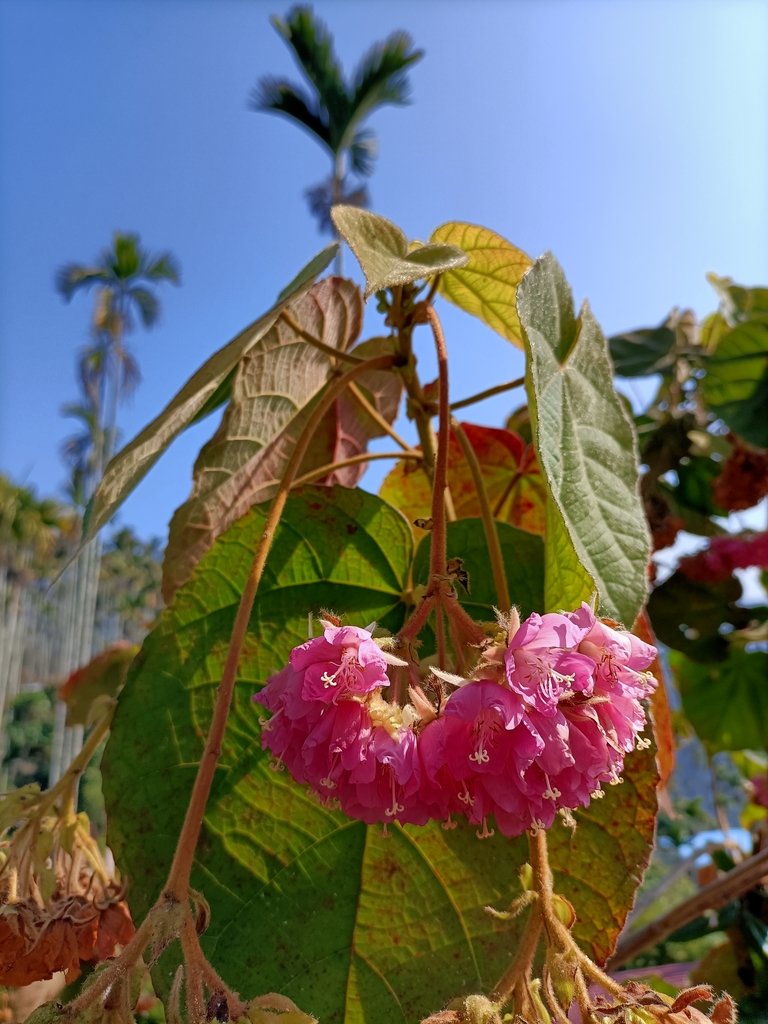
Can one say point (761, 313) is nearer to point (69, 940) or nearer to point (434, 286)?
point (434, 286)

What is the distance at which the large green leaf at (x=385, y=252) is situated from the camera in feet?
1.93

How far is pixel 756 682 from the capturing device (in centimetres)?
219

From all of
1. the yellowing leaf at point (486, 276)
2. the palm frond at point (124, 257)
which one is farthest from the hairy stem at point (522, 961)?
the palm frond at point (124, 257)

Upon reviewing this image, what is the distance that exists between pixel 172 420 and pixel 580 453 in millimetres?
357

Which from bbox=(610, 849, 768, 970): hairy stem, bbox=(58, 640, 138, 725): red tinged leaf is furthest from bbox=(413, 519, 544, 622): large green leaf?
bbox=(58, 640, 138, 725): red tinged leaf

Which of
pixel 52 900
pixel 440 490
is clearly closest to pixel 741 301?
pixel 440 490

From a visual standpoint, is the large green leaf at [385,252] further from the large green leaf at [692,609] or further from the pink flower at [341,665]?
→ the large green leaf at [692,609]

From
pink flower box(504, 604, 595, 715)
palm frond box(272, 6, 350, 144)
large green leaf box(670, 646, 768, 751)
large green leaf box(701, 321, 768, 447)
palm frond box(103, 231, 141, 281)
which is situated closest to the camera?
pink flower box(504, 604, 595, 715)

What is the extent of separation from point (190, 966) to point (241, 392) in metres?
0.76

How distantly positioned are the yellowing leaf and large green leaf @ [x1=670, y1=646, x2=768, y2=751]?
151cm

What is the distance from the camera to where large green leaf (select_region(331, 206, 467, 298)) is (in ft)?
1.93

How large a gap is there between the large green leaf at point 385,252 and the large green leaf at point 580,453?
7 centimetres

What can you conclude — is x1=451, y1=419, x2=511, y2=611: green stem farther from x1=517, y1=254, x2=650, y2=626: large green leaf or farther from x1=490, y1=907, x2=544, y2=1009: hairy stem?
x1=490, y1=907, x2=544, y2=1009: hairy stem

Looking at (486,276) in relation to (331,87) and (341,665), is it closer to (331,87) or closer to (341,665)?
(341,665)
